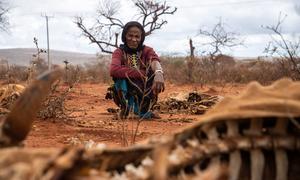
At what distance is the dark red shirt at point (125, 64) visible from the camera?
662 cm

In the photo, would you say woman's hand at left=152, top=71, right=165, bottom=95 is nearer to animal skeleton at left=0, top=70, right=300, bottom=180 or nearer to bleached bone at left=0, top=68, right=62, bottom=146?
animal skeleton at left=0, top=70, right=300, bottom=180

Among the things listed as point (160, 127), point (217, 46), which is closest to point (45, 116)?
point (160, 127)

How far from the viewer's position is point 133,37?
6918 mm

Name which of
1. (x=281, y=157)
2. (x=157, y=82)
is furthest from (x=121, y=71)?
(x=281, y=157)

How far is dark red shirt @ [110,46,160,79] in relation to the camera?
21.7 ft

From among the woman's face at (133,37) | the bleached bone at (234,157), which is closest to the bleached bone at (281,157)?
the bleached bone at (234,157)

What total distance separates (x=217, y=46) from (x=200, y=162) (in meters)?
18.7

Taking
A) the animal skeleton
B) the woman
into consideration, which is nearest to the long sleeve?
the woman

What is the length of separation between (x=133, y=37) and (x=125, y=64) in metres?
0.37

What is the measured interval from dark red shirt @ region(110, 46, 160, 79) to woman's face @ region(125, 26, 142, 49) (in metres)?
0.13

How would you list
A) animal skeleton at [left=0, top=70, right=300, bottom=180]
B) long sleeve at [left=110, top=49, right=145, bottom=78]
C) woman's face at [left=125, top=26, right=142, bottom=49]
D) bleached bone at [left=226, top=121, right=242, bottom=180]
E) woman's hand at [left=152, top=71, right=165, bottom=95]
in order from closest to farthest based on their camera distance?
animal skeleton at [left=0, top=70, right=300, bottom=180], bleached bone at [left=226, top=121, right=242, bottom=180], woman's hand at [left=152, top=71, right=165, bottom=95], long sleeve at [left=110, top=49, right=145, bottom=78], woman's face at [left=125, top=26, right=142, bottom=49]

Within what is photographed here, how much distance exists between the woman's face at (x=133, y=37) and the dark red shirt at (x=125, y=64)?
0.13 metres

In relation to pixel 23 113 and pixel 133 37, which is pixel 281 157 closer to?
pixel 23 113

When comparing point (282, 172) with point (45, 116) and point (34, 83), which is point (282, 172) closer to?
point (34, 83)
